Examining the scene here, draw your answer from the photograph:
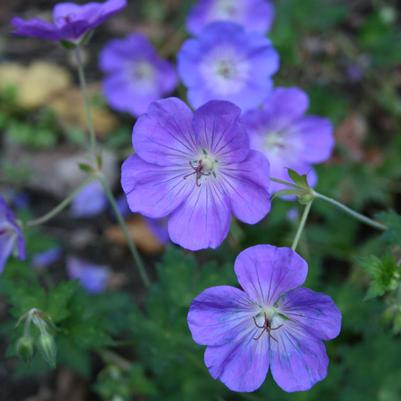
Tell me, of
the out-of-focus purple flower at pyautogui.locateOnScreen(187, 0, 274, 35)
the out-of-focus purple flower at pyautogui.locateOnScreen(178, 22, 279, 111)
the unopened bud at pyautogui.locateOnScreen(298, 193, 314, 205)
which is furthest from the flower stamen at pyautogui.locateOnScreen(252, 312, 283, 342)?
the out-of-focus purple flower at pyautogui.locateOnScreen(187, 0, 274, 35)

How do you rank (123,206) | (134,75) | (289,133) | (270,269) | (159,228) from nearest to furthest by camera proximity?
(270,269)
(289,133)
(159,228)
(123,206)
(134,75)

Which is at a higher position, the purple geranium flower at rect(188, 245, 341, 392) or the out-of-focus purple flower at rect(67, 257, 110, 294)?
the purple geranium flower at rect(188, 245, 341, 392)

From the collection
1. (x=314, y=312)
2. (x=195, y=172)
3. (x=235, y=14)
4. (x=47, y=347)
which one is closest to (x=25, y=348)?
(x=47, y=347)

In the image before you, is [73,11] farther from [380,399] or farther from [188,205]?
[380,399]

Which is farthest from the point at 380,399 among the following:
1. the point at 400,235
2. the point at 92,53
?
the point at 92,53

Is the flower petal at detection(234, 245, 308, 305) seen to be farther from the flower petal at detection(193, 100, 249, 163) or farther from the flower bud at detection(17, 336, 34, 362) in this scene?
the flower bud at detection(17, 336, 34, 362)

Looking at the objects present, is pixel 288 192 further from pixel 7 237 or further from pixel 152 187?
pixel 7 237
